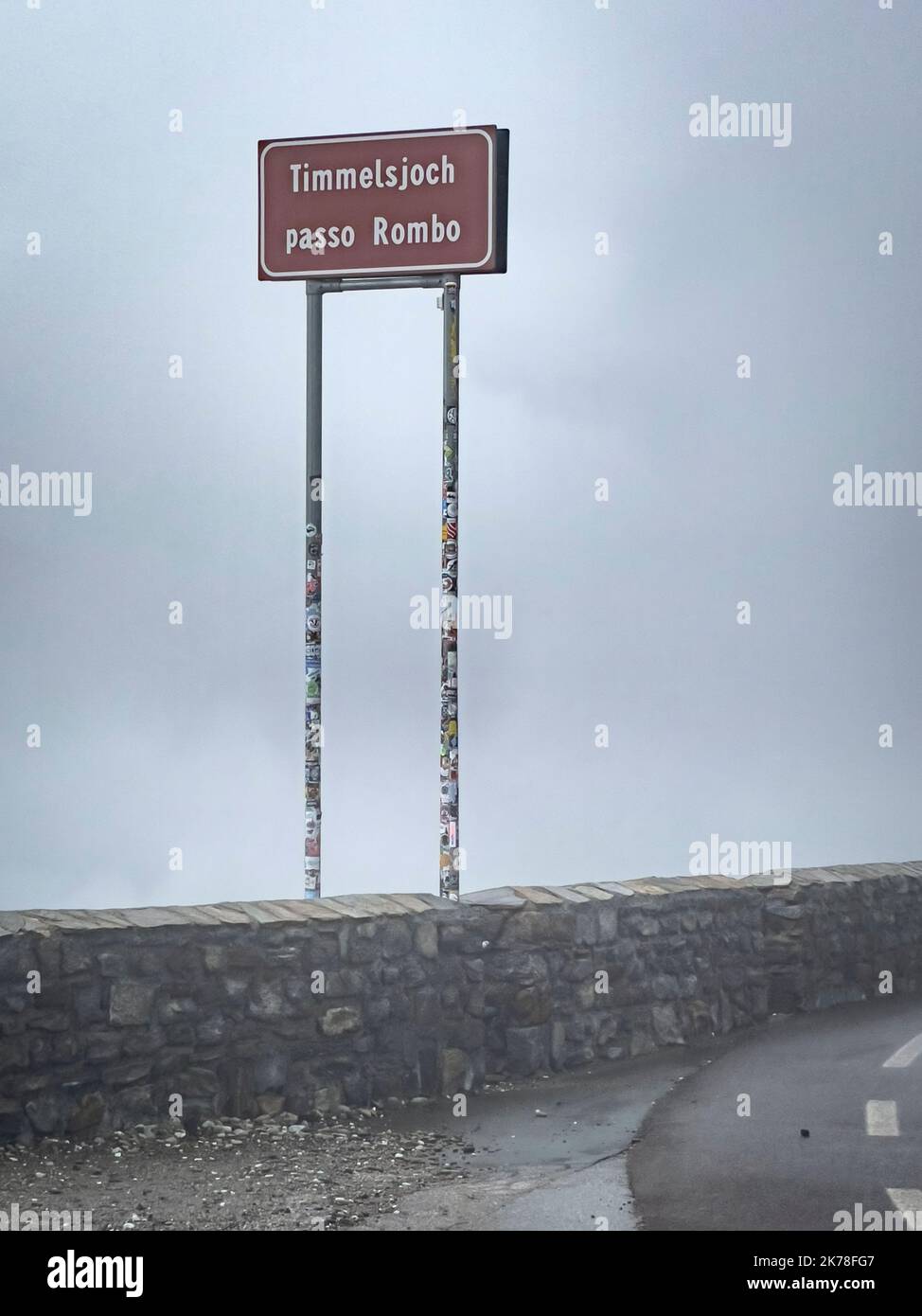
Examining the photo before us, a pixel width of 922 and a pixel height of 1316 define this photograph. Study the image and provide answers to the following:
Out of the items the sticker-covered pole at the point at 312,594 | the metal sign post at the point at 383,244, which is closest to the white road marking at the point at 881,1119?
the metal sign post at the point at 383,244

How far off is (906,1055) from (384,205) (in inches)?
283

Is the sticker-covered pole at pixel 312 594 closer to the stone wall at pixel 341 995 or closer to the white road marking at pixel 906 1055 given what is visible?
the stone wall at pixel 341 995

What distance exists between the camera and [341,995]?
9.15 m

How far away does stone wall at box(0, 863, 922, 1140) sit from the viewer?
8195 millimetres

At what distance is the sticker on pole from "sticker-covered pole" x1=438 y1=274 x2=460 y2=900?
567 mm

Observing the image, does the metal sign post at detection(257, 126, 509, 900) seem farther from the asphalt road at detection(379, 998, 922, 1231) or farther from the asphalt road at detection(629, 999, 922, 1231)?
the asphalt road at detection(629, 999, 922, 1231)

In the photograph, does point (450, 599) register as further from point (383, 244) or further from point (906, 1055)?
point (906, 1055)

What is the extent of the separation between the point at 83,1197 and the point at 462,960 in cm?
308

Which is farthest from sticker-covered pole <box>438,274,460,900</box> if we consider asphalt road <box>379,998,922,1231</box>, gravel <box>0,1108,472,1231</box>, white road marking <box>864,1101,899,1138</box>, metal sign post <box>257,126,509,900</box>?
white road marking <box>864,1101,899,1138</box>

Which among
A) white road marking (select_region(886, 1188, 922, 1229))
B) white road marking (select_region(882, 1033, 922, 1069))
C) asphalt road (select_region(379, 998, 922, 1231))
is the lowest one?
white road marking (select_region(882, 1033, 922, 1069))

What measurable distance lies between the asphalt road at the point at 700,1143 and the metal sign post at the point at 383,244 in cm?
203

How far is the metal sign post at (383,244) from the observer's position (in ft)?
35.4

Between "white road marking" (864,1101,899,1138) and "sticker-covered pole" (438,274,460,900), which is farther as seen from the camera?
"sticker-covered pole" (438,274,460,900)
